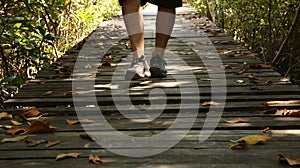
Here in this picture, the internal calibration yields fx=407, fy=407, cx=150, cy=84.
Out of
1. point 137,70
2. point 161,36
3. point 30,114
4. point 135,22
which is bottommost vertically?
point 30,114

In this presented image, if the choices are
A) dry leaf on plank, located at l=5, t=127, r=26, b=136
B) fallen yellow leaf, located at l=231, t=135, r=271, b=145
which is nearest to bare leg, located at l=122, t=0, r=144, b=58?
dry leaf on plank, located at l=5, t=127, r=26, b=136

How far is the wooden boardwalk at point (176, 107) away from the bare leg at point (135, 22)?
276 millimetres

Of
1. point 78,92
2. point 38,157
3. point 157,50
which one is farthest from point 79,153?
point 157,50

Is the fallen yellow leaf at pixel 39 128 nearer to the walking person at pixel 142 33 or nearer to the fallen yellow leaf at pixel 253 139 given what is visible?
the fallen yellow leaf at pixel 253 139

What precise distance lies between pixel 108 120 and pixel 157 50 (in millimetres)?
1174

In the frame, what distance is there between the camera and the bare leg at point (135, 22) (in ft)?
10.00

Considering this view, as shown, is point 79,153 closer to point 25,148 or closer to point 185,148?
point 25,148

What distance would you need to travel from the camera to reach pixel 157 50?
3.26 m

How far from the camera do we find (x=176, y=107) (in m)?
2.43

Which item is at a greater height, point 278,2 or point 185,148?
point 278,2

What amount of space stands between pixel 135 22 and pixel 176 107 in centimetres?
93

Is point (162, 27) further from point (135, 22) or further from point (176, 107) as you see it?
point (176, 107)

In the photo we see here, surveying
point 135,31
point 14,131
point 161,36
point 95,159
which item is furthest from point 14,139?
point 161,36

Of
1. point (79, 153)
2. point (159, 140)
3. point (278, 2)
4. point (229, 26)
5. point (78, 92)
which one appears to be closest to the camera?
point (79, 153)
